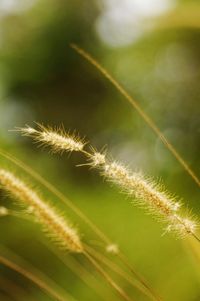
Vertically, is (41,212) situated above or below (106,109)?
below

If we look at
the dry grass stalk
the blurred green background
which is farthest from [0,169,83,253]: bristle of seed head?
the blurred green background

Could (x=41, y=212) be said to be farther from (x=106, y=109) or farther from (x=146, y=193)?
(x=106, y=109)

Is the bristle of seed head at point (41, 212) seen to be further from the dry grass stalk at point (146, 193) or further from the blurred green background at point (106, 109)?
the blurred green background at point (106, 109)

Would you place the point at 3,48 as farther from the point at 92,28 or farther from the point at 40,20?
the point at 92,28

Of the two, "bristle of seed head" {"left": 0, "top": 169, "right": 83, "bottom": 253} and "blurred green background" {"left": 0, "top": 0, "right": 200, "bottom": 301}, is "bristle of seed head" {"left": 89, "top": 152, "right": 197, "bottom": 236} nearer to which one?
→ "bristle of seed head" {"left": 0, "top": 169, "right": 83, "bottom": 253}

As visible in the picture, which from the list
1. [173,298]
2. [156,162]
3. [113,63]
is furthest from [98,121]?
[173,298]

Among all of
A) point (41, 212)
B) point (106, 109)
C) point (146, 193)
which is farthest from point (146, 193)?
point (106, 109)
